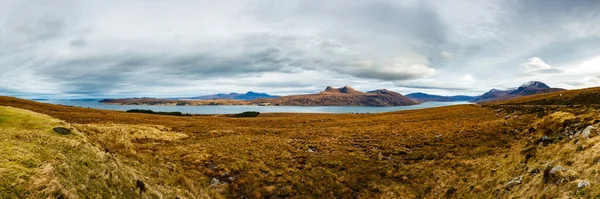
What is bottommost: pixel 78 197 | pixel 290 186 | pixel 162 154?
pixel 290 186

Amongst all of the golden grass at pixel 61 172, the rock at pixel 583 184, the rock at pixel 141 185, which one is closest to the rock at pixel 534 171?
the rock at pixel 583 184

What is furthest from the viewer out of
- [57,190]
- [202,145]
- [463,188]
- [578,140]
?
→ [202,145]

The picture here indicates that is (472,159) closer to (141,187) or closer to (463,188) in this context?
(463,188)

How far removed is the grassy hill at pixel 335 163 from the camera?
433 inches

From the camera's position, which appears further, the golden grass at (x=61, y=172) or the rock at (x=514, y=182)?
the rock at (x=514, y=182)

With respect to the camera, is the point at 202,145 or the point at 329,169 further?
the point at 202,145

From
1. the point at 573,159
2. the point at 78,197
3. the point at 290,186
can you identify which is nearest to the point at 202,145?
the point at 290,186

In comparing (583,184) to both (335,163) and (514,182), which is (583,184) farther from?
(335,163)

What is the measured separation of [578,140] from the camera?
1515 centimetres

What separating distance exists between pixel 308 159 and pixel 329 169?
336 centimetres

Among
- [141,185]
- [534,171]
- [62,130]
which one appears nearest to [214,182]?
[141,185]

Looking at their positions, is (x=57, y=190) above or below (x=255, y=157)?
above

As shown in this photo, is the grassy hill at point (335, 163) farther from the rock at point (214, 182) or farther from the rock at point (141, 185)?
the rock at point (141, 185)

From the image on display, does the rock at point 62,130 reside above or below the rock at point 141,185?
above
